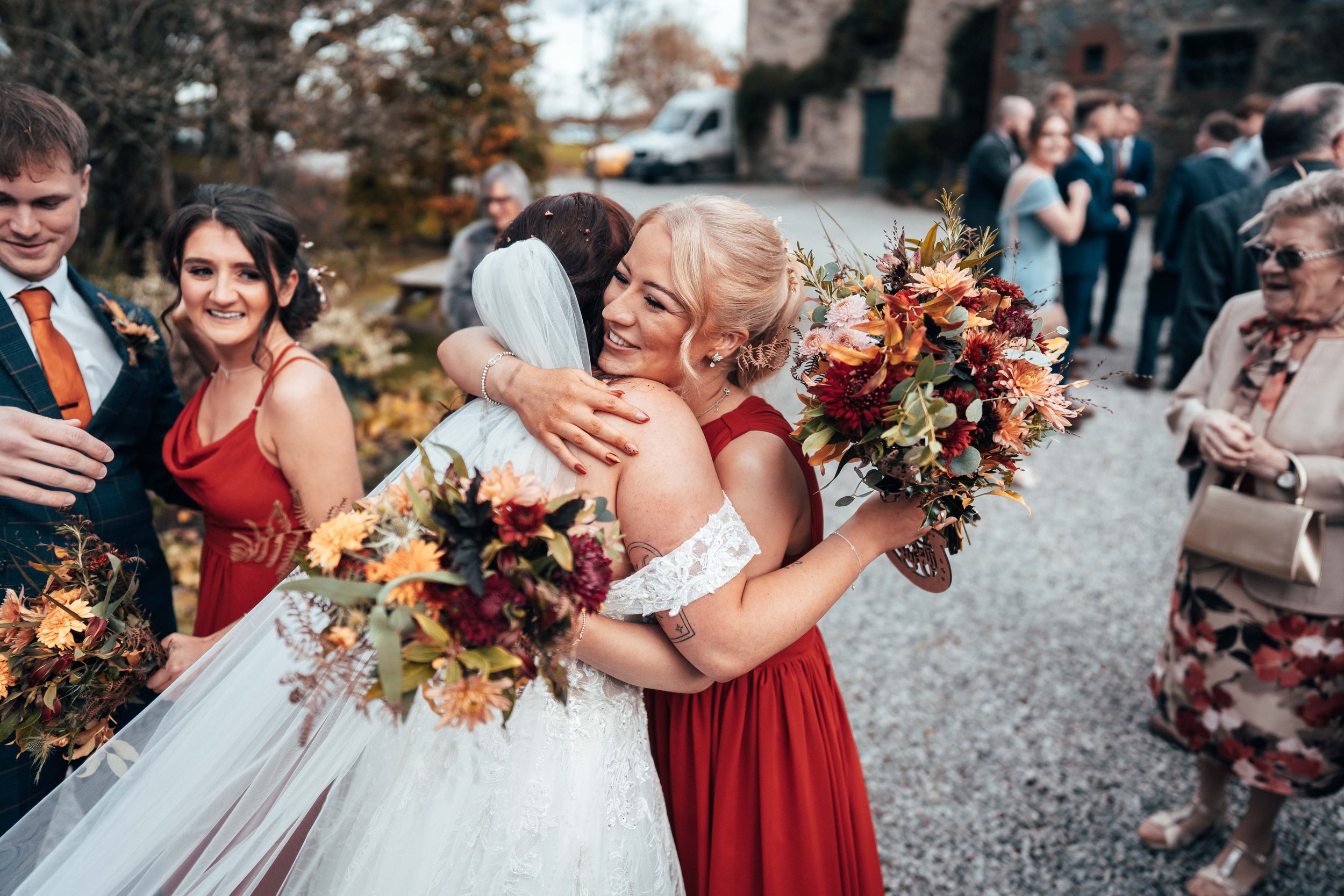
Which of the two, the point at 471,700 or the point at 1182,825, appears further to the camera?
the point at 1182,825

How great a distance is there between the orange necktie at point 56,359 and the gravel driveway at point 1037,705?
1879mm

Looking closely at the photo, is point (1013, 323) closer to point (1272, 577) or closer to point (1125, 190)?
point (1272, 577)

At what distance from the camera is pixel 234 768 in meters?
1.63

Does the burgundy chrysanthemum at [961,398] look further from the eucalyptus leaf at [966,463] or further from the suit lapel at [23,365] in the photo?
the suit lapel at [23,365]

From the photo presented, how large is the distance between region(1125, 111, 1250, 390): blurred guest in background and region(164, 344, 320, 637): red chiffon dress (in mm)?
5969

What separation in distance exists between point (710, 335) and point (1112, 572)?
167 inches

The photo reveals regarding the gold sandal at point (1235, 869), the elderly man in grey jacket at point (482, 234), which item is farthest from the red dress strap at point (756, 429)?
the elderly man in grey jacket at point (482, 234)

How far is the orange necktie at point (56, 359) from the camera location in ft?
7.24

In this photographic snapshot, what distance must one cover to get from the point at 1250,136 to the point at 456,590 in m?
8.70

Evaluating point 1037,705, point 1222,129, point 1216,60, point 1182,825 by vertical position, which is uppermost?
point 1216,60

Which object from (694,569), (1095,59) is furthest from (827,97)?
(694,569)

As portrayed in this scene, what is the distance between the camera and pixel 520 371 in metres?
1.72

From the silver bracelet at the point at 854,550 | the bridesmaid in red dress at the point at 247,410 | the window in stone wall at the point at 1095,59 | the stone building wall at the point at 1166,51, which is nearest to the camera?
the silver bracelet at the point at 854,550

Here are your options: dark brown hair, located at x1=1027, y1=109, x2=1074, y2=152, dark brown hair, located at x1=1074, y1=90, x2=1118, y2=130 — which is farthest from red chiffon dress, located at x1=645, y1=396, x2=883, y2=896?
dark brown hair, located at x1=1074, y1=90, x2=1118, y2=130
